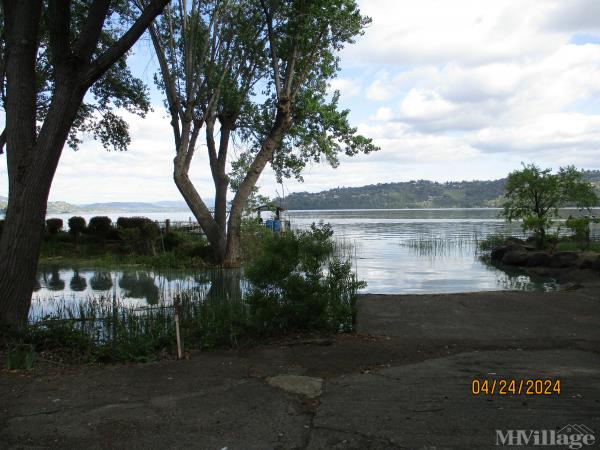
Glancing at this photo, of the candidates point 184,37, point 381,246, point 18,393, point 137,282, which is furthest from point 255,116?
point 18,393

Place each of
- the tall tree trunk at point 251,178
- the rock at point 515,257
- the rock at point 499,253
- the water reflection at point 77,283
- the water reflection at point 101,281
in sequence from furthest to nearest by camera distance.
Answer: the rock at point 499,253
the rock at point 515,257
the tall tree trunk at point 251,178
the water reflection at point 101,281
the water reflection at point 77,283

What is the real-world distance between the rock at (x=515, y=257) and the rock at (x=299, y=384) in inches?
806

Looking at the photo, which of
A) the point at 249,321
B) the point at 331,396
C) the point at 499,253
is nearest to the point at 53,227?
the point at 499,253

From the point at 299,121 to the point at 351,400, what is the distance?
17.5m

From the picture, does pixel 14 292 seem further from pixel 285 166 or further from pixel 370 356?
pixel 285 166

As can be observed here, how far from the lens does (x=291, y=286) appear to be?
7422mm

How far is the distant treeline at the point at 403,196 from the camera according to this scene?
528ft

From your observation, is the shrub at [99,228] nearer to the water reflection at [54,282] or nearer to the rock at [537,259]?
the water reflection at [54,282]

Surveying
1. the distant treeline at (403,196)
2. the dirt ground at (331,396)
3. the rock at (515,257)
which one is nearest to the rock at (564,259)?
the rock at (515,257)

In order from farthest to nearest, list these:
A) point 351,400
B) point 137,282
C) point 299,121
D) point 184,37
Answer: point 299,121 → point 184,37 → point 137,282 → point 351,400

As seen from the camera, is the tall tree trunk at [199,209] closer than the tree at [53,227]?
Yes

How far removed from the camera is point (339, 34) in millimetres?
19781
